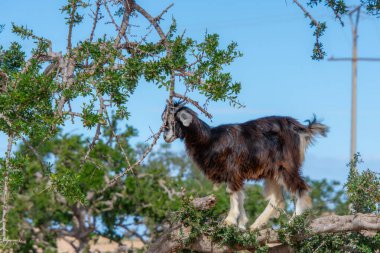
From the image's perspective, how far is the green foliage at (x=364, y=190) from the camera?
27.0ft

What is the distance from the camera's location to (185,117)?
8008 millimetres

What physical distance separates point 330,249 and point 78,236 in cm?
724

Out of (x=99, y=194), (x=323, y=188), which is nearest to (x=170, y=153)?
(x=323, y=188)

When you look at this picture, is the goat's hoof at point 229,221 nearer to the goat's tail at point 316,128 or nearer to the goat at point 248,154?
the goat at point 248,154

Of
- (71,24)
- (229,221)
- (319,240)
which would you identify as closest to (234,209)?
(229,221)

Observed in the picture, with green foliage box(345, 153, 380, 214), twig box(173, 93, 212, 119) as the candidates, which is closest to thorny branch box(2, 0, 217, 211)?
twig box(173, 93, 212, 119)

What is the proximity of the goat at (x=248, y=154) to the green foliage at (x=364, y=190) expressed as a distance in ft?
1.72

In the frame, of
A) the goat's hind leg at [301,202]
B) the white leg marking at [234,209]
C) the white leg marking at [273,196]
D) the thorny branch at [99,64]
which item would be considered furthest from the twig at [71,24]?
the goat's hind leg at [301,202]

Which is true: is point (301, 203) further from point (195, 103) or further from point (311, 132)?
point (195, 103)

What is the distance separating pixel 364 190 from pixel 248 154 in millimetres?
1290

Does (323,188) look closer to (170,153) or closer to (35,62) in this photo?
(170,153)

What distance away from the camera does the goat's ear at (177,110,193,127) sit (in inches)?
314

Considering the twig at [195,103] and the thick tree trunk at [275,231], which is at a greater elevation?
the twig at [195,103]

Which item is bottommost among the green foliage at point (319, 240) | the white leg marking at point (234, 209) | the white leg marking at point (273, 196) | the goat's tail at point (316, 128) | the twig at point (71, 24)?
the green foliage at point (319, 240)
